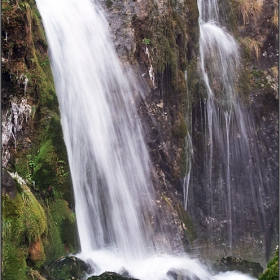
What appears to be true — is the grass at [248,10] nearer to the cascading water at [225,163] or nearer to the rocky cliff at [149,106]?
the rocky cliff at [149,106]

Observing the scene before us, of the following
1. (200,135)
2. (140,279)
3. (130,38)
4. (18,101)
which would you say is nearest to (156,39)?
(130,38)

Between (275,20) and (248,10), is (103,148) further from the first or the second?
(275,20)

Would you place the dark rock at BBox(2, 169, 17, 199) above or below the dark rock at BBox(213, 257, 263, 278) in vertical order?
above

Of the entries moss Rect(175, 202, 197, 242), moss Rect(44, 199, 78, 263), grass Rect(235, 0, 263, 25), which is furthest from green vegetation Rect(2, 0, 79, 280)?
grass Rect(235, 0, 263, 25)

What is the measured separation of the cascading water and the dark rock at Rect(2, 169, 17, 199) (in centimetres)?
702

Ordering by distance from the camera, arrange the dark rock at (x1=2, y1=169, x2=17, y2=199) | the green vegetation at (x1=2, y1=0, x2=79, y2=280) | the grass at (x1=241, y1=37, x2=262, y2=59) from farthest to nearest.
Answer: the grass at (x1=241, y1=37, x2=262, y2=59)
the green vegetation at (x1=2, y1=0, x2=79, y2=280)
the dark rock at (x1=2, y1=169, x2=17, y2=199)

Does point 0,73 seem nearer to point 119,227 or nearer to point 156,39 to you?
point 119,227

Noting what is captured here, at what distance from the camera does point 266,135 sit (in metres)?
14.0

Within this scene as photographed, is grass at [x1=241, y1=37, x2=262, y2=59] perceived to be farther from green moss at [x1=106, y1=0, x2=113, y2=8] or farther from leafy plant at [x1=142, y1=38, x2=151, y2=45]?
green moss at [x1=106, y1=0, x2=113, y2=8]

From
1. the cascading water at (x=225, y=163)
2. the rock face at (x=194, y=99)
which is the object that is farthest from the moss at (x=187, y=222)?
the cascading water at (x=225, y=163)

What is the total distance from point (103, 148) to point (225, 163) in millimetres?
5197

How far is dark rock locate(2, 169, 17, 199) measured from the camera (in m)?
5.43

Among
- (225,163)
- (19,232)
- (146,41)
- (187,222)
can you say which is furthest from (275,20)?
(19,232)

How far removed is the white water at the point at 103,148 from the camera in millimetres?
8141
